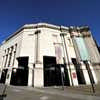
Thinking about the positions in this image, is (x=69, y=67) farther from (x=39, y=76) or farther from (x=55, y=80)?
(x=39, y=76)

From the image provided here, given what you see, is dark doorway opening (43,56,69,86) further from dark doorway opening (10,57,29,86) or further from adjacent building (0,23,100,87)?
dark doorway opening (10,57,29,86)

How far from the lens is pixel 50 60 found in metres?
25.1

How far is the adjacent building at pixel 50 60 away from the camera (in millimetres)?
21547

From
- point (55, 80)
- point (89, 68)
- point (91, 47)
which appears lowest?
point (55, 80)

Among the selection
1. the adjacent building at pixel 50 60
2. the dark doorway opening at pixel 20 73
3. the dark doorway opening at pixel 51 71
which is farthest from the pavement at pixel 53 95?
the dark doorway opening at pixel 51 71

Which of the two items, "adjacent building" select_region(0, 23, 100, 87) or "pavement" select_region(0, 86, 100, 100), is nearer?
"pavement" select_region(0, 86, 100, 100)

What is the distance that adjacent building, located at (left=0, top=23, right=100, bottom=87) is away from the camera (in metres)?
21.5

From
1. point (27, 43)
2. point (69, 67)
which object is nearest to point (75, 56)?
point (69, 67)

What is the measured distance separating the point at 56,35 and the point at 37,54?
401 inches

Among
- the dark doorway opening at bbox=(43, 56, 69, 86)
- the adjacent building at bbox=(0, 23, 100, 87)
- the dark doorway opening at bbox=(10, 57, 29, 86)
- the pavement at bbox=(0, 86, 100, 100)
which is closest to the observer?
the pavement at bbox=(0, 86, 100, 100)

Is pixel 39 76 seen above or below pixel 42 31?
below

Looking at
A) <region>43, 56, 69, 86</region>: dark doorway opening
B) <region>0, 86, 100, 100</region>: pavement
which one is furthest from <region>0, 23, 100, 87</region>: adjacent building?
<region>0, 86, 100, 100</region>: pavement

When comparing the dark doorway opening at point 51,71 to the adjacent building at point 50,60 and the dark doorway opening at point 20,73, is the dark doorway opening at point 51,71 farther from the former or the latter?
the dark doorway opening at point 20,73

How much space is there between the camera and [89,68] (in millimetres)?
23594
